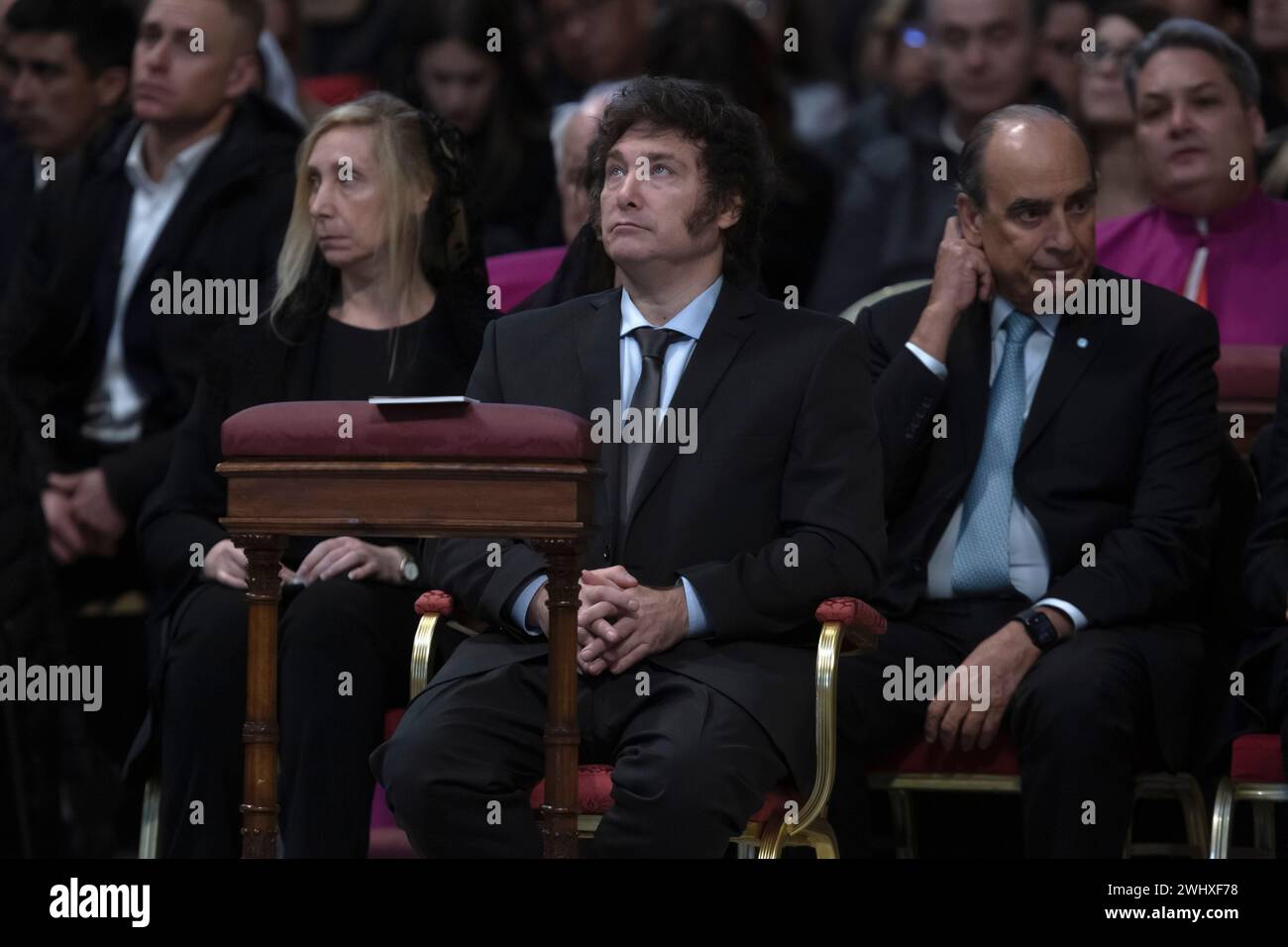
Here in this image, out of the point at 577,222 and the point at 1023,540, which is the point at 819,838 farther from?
the point at 577,222

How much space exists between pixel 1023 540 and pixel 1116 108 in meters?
1.76

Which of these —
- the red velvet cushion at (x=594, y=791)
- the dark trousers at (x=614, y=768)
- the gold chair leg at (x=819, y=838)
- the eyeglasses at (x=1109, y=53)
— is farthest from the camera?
the eyeglasses at (x=1109, y=53)

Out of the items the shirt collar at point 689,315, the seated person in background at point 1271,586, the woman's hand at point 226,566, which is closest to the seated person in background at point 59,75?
the woman's hand at point 226,566

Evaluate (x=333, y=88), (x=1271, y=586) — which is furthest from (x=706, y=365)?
(x=333, y=88)

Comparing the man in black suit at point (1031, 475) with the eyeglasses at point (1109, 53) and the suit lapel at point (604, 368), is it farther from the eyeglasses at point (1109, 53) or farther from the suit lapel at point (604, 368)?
the eyeglasses at point (1109, 53)

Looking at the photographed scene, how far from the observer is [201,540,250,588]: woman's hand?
4473 mm

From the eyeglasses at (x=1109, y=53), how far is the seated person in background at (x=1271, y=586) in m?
1.66

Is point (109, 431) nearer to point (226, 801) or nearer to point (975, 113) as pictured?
point (226, 801)

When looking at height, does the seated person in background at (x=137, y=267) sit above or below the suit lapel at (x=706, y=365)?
above

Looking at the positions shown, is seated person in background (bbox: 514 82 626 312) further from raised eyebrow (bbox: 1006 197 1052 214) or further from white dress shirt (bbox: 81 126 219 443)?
white dress shirt (bbox: 81 126 219 443)

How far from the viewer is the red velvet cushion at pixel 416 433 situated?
345cm

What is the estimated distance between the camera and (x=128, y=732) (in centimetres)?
554
